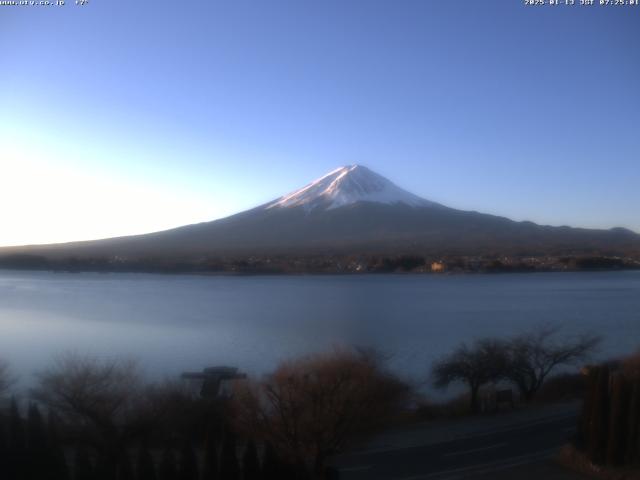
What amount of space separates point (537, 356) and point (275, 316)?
28.5 feet

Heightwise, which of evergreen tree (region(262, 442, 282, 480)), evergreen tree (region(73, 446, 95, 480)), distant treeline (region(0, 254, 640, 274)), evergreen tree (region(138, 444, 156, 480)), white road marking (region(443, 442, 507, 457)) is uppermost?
distant treeline (region(0, 254, 640, 274))

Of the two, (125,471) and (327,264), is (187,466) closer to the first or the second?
(125,471)

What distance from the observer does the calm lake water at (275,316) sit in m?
13.2

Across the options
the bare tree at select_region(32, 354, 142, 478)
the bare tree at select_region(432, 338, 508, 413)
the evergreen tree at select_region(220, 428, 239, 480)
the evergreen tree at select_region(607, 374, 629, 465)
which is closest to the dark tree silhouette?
the bare tree at select_region(32, 354, 142, 478)

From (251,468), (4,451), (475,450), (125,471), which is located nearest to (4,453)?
(4,451)

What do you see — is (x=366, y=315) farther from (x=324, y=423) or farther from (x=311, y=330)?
(x=324, y=423)

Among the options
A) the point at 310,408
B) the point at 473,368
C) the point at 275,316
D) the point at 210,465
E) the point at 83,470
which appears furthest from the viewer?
the point at 275,316

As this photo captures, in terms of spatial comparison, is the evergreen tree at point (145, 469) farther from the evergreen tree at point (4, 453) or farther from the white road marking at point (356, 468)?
the white road marking at point (356, 468)

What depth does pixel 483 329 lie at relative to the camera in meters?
17.0

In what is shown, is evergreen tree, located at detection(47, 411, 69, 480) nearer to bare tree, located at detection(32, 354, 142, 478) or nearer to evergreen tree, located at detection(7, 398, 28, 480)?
evergreen tree, located at detection(7, 398, 28, 480)

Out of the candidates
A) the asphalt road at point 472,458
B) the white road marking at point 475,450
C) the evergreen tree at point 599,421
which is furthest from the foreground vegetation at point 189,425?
the evergreen tree at point 599,421

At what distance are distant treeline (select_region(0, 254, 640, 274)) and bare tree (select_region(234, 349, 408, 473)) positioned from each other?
2946cm

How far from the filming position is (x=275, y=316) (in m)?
19.4

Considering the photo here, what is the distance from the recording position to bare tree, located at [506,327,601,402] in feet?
37.8
